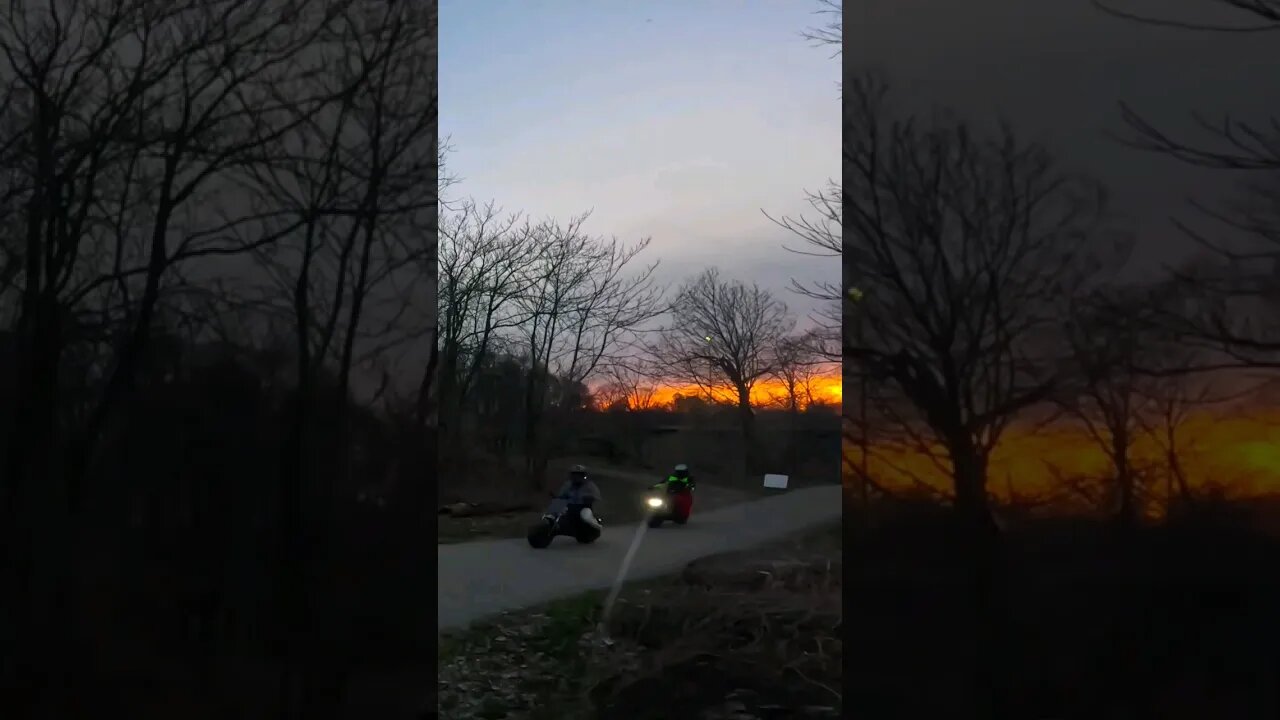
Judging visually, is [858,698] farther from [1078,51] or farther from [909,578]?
[1078,51]

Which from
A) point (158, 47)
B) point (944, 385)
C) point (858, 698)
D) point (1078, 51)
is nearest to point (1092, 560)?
point (944, 385)

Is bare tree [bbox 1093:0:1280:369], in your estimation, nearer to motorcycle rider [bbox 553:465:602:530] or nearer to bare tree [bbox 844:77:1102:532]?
bare tree [bbox 844:77:1102:532]

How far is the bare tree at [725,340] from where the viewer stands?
12.4 ft

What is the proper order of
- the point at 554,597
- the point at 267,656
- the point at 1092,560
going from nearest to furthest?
1. the point at 1092,560
2. the point at 267,656
3. the point at 554,597

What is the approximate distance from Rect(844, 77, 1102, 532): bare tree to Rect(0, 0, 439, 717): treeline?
224cm

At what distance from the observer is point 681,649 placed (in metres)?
3.75

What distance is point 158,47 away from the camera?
3672 mm

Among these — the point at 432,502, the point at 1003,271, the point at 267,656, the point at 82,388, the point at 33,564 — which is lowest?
the point at 267,656

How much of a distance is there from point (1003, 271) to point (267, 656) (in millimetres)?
3906

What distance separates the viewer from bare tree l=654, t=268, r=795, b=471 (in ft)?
12.4

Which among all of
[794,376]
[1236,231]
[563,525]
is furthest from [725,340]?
[1236,231]

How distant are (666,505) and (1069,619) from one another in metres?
1.90

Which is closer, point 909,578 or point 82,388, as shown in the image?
point 909,578

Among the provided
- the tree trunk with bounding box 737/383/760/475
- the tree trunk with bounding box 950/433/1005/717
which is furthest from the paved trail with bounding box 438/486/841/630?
the tree trunk with bounding box 950/433/1005/717
